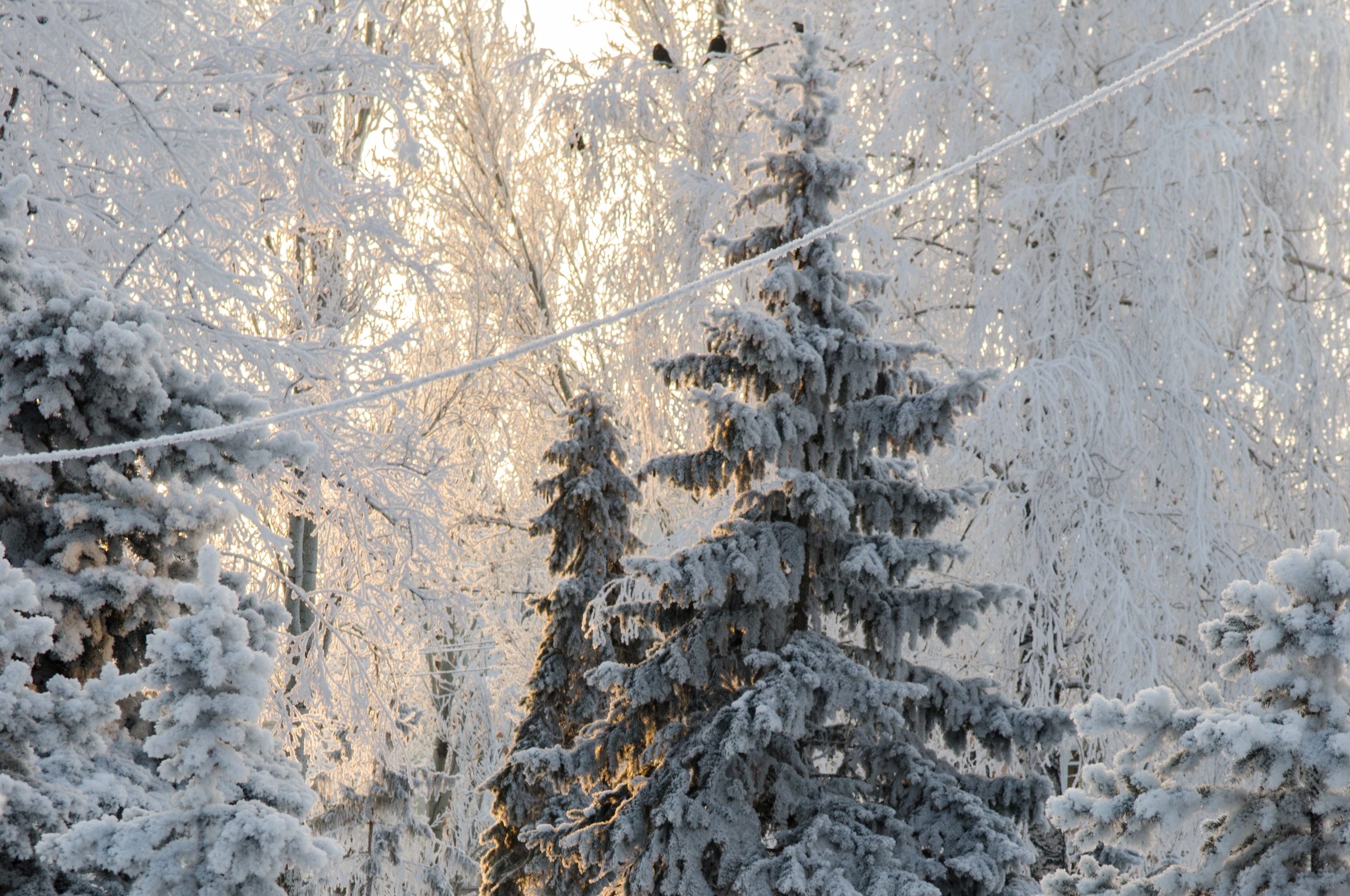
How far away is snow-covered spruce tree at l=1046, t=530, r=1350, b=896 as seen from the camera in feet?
13.2

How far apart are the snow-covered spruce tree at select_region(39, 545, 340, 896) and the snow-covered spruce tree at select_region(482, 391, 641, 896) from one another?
200 inches

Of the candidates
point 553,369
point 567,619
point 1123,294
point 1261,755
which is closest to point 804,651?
point 1261,755

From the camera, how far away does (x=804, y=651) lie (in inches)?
235

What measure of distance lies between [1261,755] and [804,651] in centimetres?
227

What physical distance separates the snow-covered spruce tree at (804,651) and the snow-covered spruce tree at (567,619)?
2.24 meters

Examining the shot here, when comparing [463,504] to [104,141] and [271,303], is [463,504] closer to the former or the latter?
[271,303]

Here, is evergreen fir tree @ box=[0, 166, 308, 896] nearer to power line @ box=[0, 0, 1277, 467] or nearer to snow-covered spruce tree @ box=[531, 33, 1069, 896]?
power line @ box=[0, 0, 1277, 467]

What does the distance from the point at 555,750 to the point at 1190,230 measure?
5.84 meters

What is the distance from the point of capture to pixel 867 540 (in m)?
6.28

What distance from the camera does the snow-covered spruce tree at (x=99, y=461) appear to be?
442 cm

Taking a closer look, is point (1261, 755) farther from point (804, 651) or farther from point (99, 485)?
point (99, 485)

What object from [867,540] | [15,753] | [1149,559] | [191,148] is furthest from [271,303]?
[1149,559]

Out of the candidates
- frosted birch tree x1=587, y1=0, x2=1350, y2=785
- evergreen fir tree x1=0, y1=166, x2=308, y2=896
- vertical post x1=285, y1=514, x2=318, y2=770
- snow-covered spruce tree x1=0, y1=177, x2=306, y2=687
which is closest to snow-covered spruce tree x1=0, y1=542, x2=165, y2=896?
evergreen fir tree x1=0, y1=166, x2=308, y2=896

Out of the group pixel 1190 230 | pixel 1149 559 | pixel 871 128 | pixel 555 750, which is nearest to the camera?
pixel 555 750
